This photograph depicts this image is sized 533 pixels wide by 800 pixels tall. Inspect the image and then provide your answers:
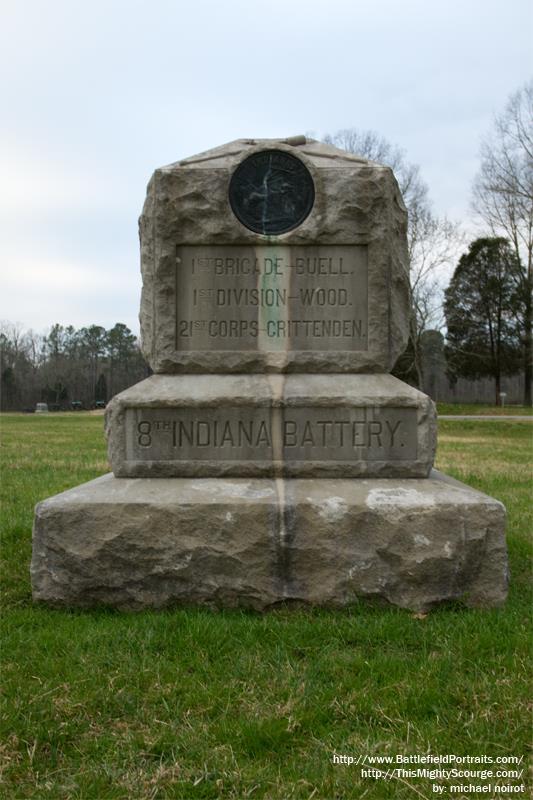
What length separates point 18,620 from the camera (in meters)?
3.33

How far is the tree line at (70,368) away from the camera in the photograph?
60125 millimetres

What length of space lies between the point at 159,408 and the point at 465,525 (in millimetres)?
1855

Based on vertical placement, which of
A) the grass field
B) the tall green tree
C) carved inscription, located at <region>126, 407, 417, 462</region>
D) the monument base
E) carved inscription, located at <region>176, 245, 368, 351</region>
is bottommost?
the grass field

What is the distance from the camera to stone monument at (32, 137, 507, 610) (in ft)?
11.5

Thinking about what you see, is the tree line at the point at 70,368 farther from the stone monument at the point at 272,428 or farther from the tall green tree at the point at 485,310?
the stone monument at the point at 272,428

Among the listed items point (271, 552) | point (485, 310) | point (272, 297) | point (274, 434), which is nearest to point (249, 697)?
point (271, 552)

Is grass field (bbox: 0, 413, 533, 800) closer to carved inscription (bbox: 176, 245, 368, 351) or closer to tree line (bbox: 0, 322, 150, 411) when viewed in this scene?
carved inscription (bbox: 176, 245, 368, 351)

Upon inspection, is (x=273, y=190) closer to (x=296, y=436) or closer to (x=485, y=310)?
(x=296, y=436)

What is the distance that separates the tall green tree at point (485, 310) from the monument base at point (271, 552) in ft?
108

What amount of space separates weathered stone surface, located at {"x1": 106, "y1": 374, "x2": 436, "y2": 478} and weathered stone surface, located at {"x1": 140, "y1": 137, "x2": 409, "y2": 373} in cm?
34

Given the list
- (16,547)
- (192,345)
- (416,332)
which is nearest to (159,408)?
(192,345)

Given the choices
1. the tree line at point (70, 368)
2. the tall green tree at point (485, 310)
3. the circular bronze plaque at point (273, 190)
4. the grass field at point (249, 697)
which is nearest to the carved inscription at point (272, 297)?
the circular bronze plaque at point (273, 190)

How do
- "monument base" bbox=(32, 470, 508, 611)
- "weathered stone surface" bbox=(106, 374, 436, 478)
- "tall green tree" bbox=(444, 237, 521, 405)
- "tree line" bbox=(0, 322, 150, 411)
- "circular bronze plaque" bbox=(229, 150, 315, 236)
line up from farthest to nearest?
"tree line" bbox=(0, 322, 150, 411) → "tall green tree" bbox=(444, 237, 521, 405) → "circular bronze plaque" bbox=(229, 150, 315, 236) → "weathered stone surface" bbox=(106, 374, 436, 478) → "monument base" bbox=(32, 470, 508, 611)

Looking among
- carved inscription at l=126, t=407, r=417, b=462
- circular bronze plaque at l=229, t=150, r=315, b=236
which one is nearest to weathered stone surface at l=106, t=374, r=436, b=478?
carved inscription at l=126, t=407, r=417, b=462
